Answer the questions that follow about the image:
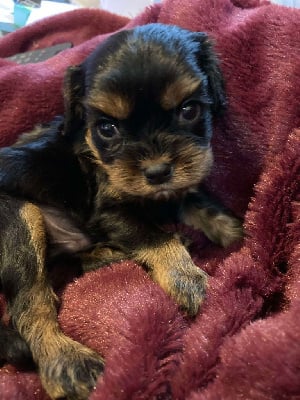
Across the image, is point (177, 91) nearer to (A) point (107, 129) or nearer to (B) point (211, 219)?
(A) point (107, 129)

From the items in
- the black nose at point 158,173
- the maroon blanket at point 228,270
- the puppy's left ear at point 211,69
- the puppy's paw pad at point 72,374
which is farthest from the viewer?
the puppy's left ear at point 211,69

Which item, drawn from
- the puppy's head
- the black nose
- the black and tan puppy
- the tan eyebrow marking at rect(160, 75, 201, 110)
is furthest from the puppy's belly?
the tan eyebrow marking at rect(160, 75, 201, 110)

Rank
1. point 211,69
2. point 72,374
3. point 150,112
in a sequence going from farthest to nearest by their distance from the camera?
point 211,69, point 150,112, point 72,374

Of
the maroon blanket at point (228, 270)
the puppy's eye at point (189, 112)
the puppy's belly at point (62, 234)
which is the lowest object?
the puppy's belly at point (62, 234)

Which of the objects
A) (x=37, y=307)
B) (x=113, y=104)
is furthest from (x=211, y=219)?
(x=37, y=307)

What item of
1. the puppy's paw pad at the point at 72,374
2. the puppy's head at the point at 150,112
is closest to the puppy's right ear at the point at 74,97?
the puppy's head at the point at 150,112

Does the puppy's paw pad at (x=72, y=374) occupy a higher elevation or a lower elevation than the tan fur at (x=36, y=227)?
lower

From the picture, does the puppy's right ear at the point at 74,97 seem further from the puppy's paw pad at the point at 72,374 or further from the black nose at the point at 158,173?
the puppy's paw pad at the point at 72,374
